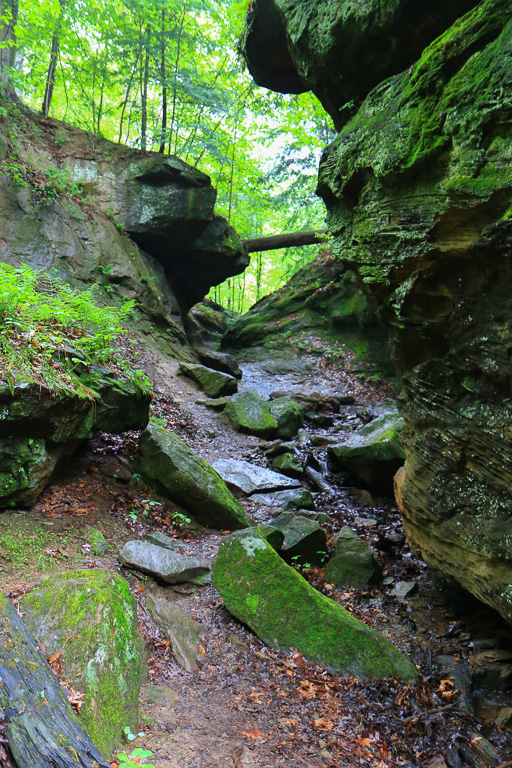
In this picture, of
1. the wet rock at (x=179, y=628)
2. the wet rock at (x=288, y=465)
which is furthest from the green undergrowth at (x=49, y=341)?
the wet rock at (x=288, y=465)

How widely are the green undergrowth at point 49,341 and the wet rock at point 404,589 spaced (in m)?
5.03

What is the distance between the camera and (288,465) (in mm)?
10031

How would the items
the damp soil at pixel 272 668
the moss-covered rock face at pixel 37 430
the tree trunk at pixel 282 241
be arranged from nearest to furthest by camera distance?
the damp soil at pixel 272 668 < the moss-covered rock face at pixel 37 430 < the tree trunk at pixel 282 241

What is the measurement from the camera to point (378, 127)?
558 cm

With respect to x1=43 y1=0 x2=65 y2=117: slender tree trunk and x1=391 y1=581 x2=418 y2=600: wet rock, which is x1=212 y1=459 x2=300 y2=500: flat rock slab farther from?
x1=43 y1=0 x2=65 y2=117: slender tree trunk

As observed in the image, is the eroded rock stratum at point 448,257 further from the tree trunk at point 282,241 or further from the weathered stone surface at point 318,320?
the tree trunk at point 282,241

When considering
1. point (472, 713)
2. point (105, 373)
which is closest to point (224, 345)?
point (105, 373)

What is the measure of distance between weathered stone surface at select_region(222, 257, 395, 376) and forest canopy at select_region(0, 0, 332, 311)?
3.61 metres

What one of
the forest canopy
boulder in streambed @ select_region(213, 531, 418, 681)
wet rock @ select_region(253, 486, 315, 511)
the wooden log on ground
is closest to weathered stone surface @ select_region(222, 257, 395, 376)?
the forest canopy

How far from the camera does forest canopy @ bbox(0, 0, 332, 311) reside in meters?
14.7

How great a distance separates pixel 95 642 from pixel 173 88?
1857 cm

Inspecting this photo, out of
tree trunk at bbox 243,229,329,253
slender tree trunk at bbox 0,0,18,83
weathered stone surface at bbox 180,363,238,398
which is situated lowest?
weathered stone surface at bbox 180,363,238,398

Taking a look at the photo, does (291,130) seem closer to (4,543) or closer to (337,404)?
(337,404)

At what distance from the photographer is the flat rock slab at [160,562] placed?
5.03m
